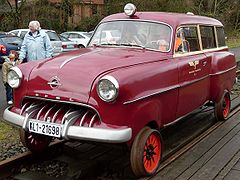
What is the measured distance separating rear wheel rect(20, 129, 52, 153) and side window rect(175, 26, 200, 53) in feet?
7.65

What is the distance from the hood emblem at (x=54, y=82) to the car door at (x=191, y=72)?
1.83 metres

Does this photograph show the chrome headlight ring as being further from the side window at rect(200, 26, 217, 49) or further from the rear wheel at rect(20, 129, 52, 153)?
the side window at rect(200, 26, 217, 49)

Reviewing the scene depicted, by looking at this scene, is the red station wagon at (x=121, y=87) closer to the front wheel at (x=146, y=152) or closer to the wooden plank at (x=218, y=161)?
the front wheel at (x=146, y=152)

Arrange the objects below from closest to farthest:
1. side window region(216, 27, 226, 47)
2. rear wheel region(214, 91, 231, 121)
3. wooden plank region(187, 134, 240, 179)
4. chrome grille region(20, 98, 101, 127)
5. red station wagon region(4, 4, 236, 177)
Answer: red station wagon region(4, 4, 236, 177)
chrome grille region(20, 98, 101, 127)
wooden plank region(187, 134, 240, 179)
rear wheel region(214, 91, 231, 121)
side window region(216, 27, 226, 47)

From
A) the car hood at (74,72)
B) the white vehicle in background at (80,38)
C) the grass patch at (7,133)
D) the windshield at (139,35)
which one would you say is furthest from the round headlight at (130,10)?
the white vehicle in background at (80,38)

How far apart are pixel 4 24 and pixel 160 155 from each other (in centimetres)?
3183

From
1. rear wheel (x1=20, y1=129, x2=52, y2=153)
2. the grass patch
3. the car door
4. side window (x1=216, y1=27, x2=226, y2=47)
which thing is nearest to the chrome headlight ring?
rear wheel (x1=20, y1=129, x2=52, y2=153)

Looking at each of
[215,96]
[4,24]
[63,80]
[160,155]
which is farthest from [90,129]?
[4,24]

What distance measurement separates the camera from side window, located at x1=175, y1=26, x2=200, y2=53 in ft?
18.9

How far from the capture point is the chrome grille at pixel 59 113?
432 centimetres

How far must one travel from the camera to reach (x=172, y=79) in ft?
17.0

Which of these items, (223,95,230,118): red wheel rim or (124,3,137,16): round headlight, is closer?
(124,3,137,16): round headlight

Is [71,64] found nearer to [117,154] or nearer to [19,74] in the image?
[19,74]

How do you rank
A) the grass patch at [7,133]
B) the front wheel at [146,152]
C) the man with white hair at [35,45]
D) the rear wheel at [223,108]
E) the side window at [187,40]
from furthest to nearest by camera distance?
the man with white hair at [35,45]
the rear wheel at [223,108]
the grass patch at [7,133]
the side window at [187,40]
the front wheel at [146,152]
